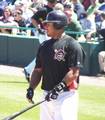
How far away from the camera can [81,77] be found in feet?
41.2

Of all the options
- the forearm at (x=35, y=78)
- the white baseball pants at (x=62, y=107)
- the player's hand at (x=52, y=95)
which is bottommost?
the white baseball pants at (x=62, y=107)

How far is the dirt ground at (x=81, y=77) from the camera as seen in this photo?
1184 centimetres

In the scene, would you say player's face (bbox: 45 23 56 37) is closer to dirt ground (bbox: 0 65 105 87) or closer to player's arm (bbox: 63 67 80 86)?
player's arm (bbox: 63 67 80 86)

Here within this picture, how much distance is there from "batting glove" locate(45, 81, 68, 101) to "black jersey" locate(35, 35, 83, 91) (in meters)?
0.14

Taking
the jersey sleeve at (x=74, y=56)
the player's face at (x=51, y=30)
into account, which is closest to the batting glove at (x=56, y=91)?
the jersey sleeve at (x=74, y=56)

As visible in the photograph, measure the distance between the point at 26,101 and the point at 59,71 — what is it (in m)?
4.16

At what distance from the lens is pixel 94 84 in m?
11.6

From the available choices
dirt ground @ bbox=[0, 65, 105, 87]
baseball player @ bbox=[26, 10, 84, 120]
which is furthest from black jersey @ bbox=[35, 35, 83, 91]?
dirt ground @ bbox=[0, 65, 105, 87]

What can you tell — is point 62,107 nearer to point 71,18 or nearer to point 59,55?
point 59,55

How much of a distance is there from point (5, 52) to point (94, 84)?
160 inches

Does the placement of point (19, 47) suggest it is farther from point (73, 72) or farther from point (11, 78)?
point (73, 72)

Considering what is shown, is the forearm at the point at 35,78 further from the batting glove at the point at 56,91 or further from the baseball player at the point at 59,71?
the batting glove at the point at 56,91

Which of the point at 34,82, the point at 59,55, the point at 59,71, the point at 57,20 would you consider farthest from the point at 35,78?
the point at 57,20

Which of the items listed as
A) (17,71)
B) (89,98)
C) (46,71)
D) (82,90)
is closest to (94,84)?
(82,90)
